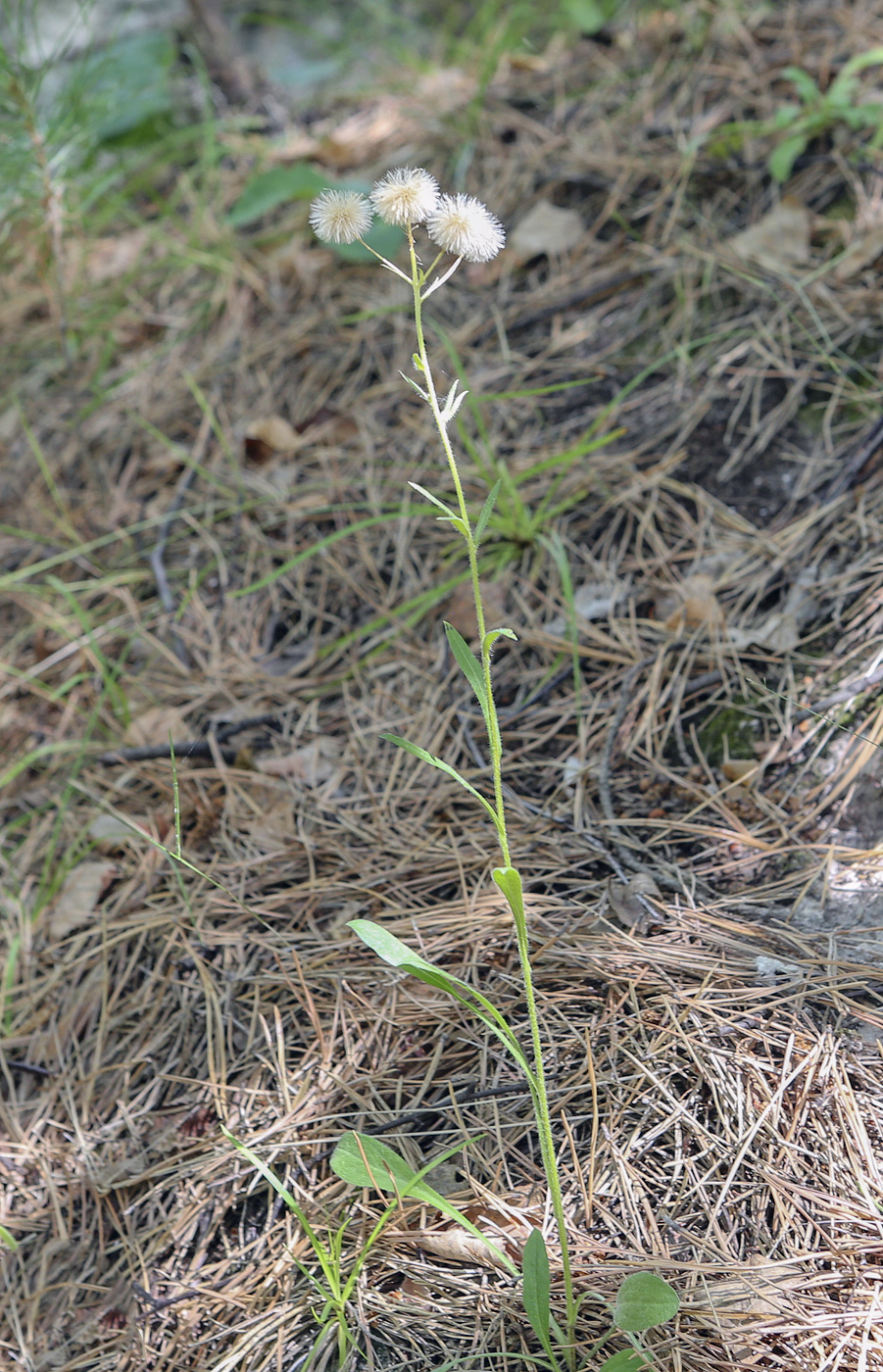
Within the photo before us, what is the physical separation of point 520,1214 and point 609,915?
16.4 inches

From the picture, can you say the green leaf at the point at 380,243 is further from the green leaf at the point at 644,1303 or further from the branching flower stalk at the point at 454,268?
the green leaf at the point at 644,1303

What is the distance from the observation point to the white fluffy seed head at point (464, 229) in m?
0.97

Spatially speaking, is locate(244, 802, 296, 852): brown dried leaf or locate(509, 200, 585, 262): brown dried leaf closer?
locate(244, 802, 296, 852): brown dried leaf

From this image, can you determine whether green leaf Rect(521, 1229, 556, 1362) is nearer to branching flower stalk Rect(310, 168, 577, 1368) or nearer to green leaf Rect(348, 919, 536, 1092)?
branching flower stalk Rect(310, 168, 577, 1368)

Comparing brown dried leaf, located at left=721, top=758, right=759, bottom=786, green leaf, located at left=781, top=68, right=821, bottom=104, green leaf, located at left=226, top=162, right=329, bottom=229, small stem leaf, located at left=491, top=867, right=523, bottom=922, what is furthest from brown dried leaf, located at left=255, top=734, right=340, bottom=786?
green leaf, located at left=781, top=68, right=821, bottom=104

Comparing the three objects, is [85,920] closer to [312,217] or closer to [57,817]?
[57,817]

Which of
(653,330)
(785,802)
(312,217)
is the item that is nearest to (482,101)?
(653,330)

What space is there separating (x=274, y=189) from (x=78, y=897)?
1896 mm

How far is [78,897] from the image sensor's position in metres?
1.67

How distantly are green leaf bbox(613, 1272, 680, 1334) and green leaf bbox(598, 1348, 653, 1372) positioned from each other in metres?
0.02

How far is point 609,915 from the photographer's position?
4.50 ft

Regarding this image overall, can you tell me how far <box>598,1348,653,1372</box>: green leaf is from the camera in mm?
942

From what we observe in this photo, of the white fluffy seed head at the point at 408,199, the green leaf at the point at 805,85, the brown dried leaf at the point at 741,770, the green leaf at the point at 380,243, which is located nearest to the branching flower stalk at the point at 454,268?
the white fluffy seed head at the point at 408,199

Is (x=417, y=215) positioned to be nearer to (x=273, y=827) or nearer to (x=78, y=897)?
(x=273, y=827)
